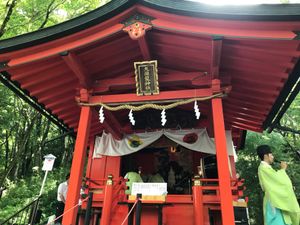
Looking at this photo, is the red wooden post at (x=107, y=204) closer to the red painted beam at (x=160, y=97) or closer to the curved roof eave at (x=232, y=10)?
the red painted beam at (x=160, y=97)

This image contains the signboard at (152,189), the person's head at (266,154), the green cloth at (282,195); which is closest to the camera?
the green cloth at (282,195)

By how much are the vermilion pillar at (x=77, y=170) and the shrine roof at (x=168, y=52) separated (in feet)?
2.80

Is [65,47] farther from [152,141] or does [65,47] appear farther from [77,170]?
[152,141]

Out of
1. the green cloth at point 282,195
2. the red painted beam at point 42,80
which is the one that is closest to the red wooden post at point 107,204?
the red painted beam at point 42,80

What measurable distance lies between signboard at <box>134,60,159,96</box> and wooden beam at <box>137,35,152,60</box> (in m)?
0.24

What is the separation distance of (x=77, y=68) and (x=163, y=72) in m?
2.10

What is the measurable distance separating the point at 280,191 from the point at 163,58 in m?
3.68

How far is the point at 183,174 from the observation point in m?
9.82

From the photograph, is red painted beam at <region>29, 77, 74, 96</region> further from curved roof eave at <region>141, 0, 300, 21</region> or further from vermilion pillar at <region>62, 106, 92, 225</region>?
curved roof eave at <region>141, 0, 300, 21</region>

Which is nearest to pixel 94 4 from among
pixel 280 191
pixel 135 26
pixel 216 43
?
pixel 135 26

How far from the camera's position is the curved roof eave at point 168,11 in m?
3.78

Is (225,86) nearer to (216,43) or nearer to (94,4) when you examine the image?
(216,43)

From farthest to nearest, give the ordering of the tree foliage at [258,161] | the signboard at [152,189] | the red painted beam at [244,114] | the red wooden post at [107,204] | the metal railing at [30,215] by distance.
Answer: the tree foliage at [258,161] < the red painted beam at [244,114] < the metal railing at [30,215] < the red wooden post at [107,204] < the signboard at [152,189]

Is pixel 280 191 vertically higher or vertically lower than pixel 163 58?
lower
